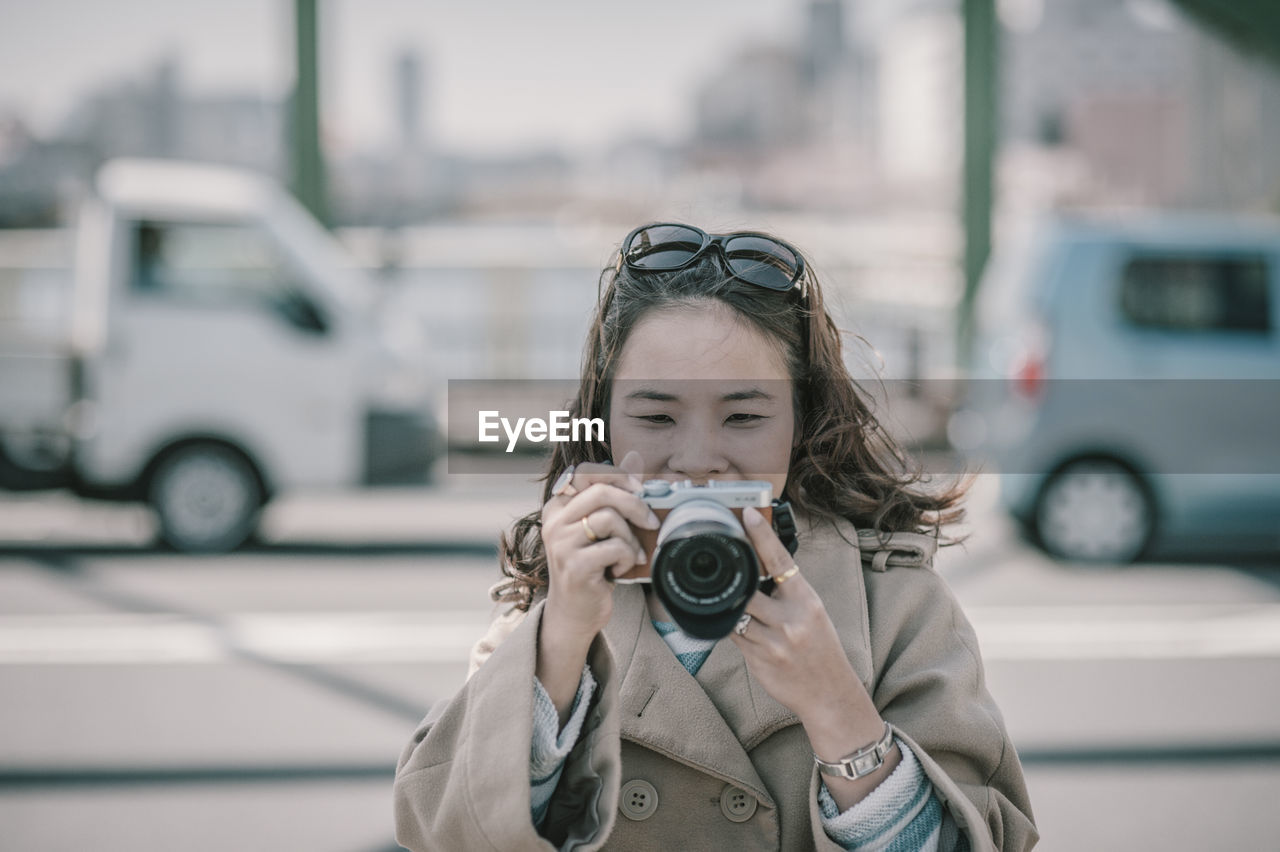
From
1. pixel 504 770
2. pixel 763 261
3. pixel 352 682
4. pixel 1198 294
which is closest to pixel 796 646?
Result: pixel 504 770

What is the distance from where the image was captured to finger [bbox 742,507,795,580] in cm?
140

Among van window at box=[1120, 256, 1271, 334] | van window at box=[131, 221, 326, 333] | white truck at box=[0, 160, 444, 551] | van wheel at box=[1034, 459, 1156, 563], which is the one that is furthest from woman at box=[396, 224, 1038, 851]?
van window at box=[131, 221, 326, 333]

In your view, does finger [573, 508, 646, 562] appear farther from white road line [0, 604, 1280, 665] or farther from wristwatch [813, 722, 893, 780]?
white road line [0, 604, 1280, 665]

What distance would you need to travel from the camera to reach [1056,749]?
4.34 meters

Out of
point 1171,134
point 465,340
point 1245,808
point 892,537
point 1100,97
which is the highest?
point 1100,97

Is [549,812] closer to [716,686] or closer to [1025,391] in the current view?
[716,686]

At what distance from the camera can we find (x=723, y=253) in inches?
69.3

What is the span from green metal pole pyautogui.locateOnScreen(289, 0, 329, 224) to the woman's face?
9.50 m

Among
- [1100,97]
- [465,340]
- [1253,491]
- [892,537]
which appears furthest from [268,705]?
[1100,97]

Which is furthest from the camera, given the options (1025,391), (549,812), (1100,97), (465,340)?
(1100,97)

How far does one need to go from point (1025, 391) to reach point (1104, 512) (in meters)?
0.80

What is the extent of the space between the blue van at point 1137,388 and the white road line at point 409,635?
0.88 metres

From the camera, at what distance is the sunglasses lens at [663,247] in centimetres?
Answer: 174

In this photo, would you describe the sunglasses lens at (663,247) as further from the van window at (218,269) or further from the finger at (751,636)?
the van window at (218,269)
